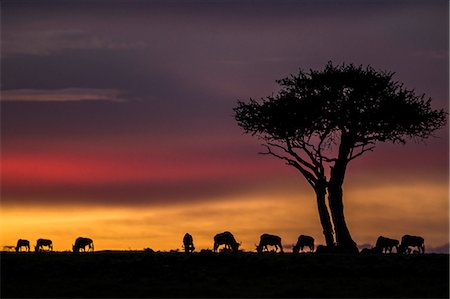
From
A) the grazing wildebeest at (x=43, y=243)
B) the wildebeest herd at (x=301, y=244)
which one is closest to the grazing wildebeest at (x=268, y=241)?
the wildebeest herd at (x=301, y=244)

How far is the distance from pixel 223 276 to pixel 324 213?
20.8 metres

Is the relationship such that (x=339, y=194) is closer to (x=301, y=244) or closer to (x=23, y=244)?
(x=301, y=244)

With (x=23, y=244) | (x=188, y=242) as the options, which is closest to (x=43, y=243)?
(x=23, y=244)

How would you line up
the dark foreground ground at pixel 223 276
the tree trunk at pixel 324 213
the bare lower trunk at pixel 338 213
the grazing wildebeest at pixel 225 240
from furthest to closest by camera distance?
1. the grazing wildebeest at pixel 225 240
2. the tree trunk at pixel 324 213
3. the bare lower trunk at pixel 338 213
4. the dark foreground ground at pixel 223 276

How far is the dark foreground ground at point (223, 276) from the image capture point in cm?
3916

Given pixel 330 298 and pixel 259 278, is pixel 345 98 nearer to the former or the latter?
pixel 259 278

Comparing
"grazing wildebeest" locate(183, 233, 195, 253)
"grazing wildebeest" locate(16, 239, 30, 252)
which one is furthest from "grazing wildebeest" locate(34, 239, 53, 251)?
"grazing wildebeest" locate(183, 233, 195, 253)

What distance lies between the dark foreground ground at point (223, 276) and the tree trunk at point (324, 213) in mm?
12796

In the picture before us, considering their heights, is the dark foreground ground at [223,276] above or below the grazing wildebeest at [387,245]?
below

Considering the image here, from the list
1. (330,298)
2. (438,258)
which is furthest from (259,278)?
(438,258)

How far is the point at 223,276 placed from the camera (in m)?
43.7

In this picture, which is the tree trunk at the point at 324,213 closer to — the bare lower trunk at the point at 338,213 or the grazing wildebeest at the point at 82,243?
the bare lower trunk at the point at 338,213

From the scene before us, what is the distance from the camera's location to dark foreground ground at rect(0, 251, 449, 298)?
39156 mm

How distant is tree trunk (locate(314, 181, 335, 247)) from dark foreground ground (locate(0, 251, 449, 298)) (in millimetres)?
12796
